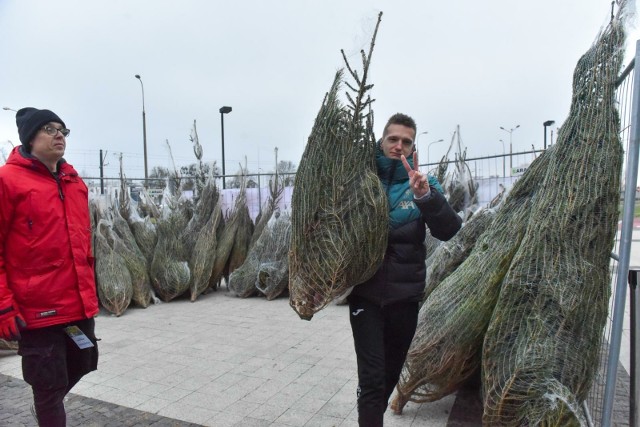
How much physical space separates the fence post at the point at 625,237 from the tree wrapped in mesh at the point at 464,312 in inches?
32.0

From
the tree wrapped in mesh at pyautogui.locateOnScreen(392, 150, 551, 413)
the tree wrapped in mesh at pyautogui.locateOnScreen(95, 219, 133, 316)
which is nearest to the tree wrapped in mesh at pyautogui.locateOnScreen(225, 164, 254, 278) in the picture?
the tree wrapped in mesh at pyautogui.locateOnScreen(95, 219, 133, 316)

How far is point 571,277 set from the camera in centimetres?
250

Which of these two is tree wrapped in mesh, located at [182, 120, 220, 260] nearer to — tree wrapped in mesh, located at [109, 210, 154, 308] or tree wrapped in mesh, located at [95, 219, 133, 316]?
tree wrapped in mesh, located at [109, 210, 154, 308]

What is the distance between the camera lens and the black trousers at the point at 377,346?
91.9 inches

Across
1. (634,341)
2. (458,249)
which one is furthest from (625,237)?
(458,249)

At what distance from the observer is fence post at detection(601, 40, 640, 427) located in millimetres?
2043

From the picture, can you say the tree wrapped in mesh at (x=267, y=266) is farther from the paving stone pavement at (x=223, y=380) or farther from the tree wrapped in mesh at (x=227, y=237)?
the paving stone pavement at (x=223, y=380)

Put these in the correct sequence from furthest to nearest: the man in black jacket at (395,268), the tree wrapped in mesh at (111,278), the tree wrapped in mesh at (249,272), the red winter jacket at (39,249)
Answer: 1. the tree wrapped in mesh at (249,272)
2. the tree wrapped in mesh at (111,278)
3. the red winter jacket at (39,249)
4. the man in black jacket at (395,268)

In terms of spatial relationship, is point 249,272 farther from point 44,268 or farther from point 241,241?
point 44,268

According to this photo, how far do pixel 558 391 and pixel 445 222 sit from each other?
1.07 metres

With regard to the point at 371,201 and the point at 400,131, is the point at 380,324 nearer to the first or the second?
the point at 371,201

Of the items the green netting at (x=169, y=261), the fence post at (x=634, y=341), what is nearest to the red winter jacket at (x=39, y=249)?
the fence post at (x=634, y=341)

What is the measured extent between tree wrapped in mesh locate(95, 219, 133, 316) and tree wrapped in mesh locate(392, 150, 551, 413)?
500 cm

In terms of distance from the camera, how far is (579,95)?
2658 mm
